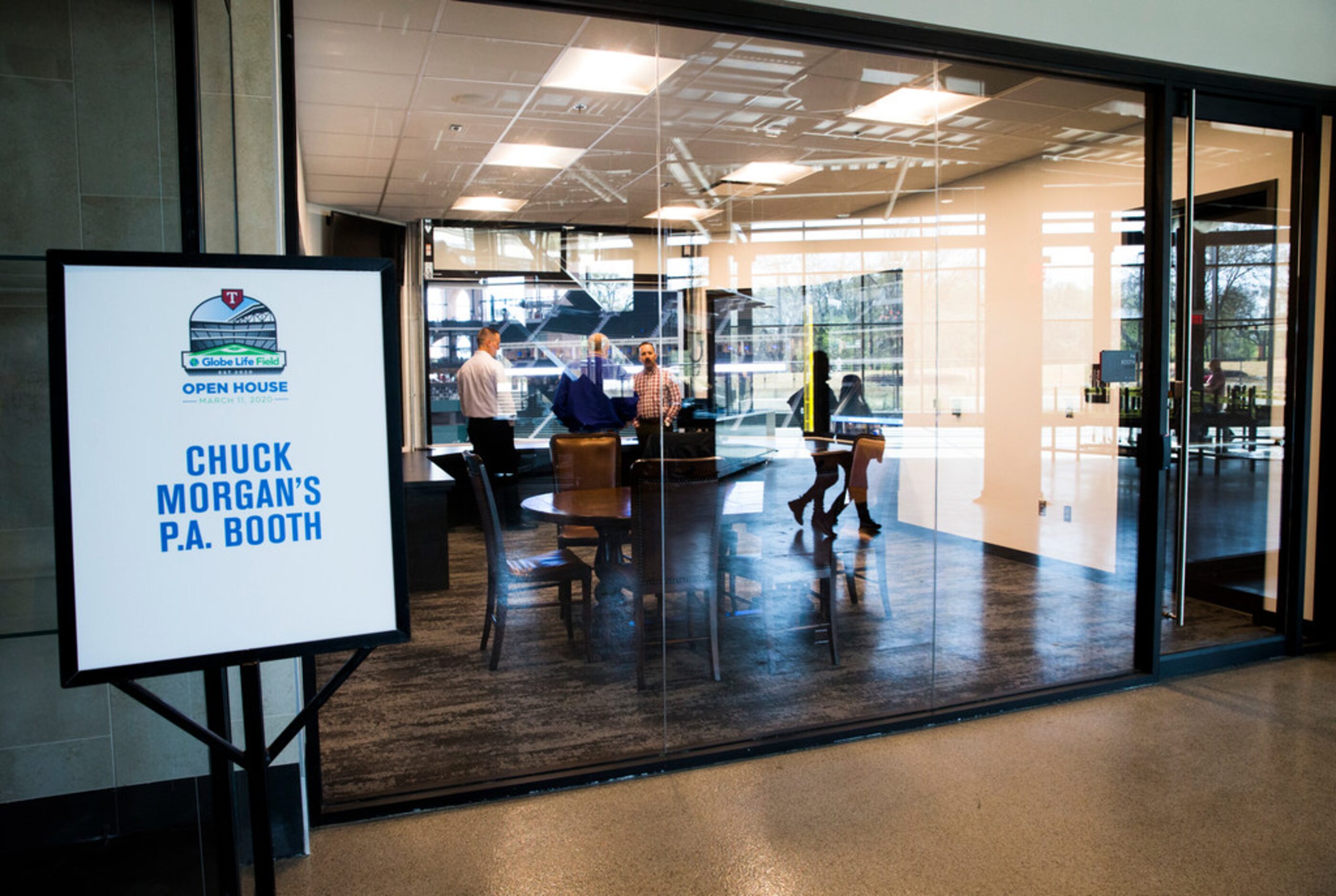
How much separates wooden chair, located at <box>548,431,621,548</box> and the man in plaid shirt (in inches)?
4.7

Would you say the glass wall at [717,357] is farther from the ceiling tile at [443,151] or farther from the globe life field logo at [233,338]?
the globe life field logo at [233,338]

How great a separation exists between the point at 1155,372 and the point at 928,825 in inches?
101

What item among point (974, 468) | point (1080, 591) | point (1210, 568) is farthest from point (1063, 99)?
point (1210, 568)

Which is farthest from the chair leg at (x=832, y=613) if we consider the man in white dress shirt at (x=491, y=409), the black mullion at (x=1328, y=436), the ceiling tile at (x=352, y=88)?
the black mullion at (x=1328, y=436)

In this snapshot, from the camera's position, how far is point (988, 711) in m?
4.05

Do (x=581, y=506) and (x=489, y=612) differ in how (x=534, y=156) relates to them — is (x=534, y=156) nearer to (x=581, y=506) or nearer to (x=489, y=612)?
(x=581, y=506)

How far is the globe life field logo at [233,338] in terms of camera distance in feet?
6.24

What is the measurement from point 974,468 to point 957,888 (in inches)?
89.1

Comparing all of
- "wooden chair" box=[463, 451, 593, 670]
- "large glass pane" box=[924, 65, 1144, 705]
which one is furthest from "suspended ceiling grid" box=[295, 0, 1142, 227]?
"wooden chair" box=[463, 451, 593, 670]

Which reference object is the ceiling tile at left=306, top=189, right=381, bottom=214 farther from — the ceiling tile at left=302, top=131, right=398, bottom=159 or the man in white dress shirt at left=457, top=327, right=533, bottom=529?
the man in white dress shirt at left=457, top=327, right=533, bottom=529

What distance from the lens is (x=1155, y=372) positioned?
4359 millimetres

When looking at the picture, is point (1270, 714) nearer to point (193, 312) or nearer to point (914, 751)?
point (914, 751)

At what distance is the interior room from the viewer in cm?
320

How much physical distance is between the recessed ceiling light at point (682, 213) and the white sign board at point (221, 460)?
1507 millimetres
